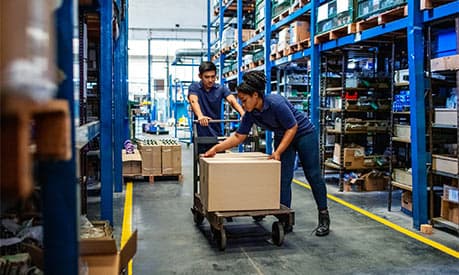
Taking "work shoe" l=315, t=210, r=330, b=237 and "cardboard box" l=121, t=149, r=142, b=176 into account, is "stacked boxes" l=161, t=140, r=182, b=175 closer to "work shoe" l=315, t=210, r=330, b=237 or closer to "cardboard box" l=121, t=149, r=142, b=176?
"cardboard box" l=121, t=149, r=142, b=176

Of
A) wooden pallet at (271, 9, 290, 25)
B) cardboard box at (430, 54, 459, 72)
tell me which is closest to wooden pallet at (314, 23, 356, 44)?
wooden pallet at (271, 9, 290, 25)

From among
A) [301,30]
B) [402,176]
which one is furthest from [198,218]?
[301,30]

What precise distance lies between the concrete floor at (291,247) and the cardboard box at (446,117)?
129 centimetres

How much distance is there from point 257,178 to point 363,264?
1320mm

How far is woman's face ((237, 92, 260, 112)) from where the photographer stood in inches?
192

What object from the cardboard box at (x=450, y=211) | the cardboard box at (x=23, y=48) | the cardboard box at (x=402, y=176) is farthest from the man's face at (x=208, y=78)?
the cardboard box at (x=23, y=48)

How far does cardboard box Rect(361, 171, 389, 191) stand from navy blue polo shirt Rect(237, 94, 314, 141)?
3.20m

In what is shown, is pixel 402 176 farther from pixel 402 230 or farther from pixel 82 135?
pixel 82 135

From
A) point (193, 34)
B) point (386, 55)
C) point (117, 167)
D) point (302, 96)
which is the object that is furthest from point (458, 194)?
point (193, 34)

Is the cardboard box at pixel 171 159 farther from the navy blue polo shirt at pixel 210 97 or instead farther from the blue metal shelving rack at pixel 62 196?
the blue metal shelving rack at pixel 62 196

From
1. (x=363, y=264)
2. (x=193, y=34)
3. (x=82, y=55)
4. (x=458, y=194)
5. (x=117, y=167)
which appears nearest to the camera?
(x=363, y=264)

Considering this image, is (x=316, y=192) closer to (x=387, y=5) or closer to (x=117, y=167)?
(x=387, y=5)

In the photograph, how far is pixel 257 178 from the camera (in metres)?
4.81

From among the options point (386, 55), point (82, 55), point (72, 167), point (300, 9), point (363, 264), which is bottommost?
point (363, 264)
